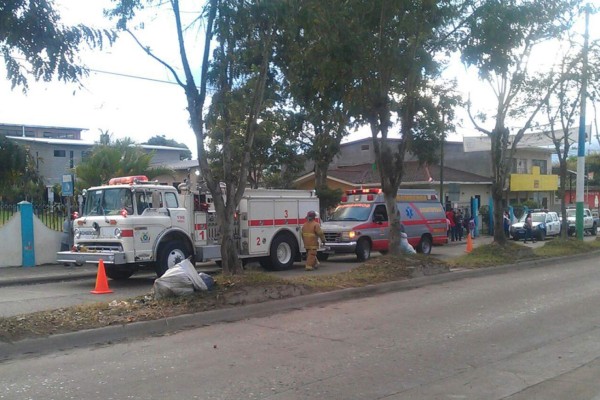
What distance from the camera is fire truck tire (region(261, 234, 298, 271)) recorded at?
1836cm

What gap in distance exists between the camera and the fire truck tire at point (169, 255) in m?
15.3

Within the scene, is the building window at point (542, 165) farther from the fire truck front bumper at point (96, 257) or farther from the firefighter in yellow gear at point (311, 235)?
the fire truck front bumper at point (96, 257)

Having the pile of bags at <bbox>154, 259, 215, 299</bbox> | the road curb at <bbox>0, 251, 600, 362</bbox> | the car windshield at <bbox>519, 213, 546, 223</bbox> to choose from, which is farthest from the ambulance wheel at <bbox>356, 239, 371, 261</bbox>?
the car windshield at <bbox>519, 213, 546, 223</bbox>

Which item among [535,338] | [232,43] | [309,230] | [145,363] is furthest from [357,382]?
[309,230]

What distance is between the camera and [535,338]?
29.0 feet

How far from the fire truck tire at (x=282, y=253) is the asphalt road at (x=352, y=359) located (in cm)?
719

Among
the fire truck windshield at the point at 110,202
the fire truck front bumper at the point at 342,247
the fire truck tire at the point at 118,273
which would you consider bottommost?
the fire truck tire at the point at 118,273

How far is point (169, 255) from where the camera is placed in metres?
15.5

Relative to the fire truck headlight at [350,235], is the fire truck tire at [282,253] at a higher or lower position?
lower

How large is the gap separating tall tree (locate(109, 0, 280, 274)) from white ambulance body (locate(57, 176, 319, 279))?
12.4ft

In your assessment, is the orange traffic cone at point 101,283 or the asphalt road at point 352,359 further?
the orange traffic cone at point 101,283

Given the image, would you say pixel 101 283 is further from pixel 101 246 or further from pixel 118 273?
pixel 118 273

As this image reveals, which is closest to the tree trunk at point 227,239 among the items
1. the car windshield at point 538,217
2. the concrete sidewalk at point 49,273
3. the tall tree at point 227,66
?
the tall tree at point 227,66

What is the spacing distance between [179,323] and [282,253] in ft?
31.1
